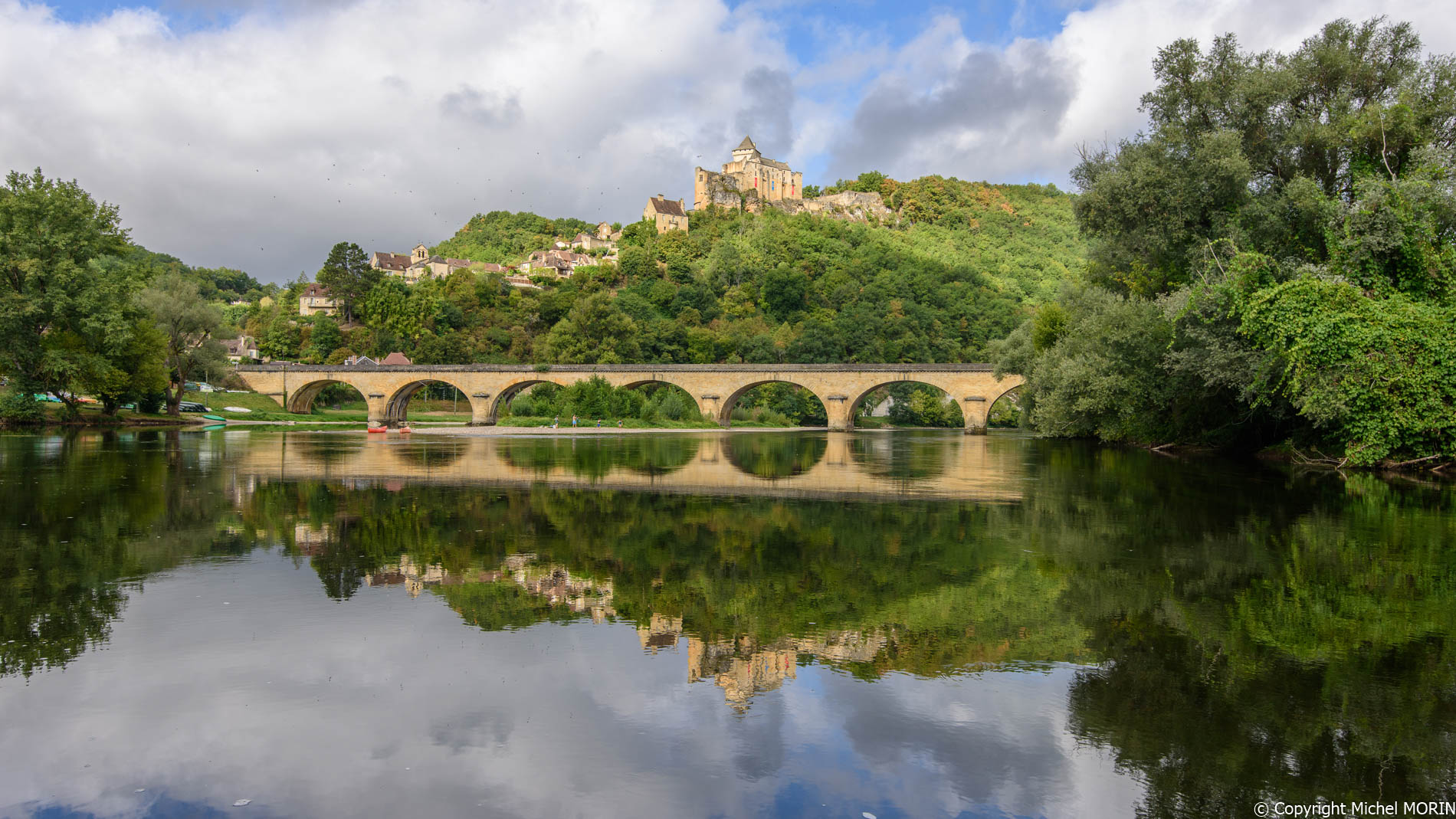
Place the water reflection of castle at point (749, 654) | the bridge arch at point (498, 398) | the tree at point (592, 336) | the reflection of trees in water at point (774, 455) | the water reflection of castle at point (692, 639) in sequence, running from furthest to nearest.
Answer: the tree at point (592, 336) < the bridge arch at point (498, 398) < the reflection of trees in water at point (774, 455) < the water reflection of castle at point (692, 639) < the water reflection of castle at point (749, 654)

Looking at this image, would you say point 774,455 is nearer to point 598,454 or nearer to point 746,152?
point 598,454

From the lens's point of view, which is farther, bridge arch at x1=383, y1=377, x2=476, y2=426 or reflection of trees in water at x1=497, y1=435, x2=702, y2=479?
bridge arch at x1=383, y1=377, x2=476, y2=426

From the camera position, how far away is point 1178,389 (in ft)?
90.5

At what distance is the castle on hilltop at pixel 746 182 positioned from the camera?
12862 centimetres

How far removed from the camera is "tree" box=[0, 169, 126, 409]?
3756 cm

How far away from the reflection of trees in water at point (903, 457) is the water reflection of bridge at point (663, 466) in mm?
38

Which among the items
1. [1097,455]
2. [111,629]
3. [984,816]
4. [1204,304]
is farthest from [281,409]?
[984,816]

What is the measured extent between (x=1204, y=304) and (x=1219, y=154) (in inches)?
166

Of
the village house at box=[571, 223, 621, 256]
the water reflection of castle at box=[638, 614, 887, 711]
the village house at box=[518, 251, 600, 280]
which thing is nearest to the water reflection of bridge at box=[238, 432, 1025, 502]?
the water reflection of castle at box=[638, 614, 887, 711]

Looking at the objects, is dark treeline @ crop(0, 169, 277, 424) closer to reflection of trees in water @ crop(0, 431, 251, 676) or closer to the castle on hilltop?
reflection of trees in water @ crop(0, 431, 251, 676)

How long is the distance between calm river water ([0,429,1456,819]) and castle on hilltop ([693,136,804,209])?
120071 millimetres

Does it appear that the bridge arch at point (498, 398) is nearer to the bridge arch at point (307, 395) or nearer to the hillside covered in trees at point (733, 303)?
the hillside covered in trees at point (733, 303)

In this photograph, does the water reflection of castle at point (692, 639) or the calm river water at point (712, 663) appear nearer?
the calm river water at point (712, 663)

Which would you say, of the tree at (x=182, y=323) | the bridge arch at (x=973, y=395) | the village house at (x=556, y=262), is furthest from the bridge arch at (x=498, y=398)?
the village house at (x=556, y=262)
